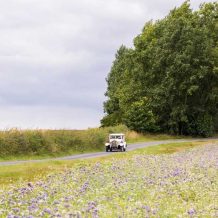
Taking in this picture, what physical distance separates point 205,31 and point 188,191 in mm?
74354

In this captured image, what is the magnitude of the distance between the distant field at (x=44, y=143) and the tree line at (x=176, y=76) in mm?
29575

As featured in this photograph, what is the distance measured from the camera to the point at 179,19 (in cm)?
8831

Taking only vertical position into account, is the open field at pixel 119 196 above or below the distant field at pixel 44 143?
below

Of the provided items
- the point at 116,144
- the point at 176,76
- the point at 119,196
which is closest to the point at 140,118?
the point at 176,76

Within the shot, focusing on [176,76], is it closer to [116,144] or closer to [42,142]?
[116,144]

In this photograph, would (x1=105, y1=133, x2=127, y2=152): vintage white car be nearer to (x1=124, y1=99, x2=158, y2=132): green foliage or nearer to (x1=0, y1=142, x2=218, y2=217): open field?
(x1=124, y1=99, x2=158, y2=132): green foliage

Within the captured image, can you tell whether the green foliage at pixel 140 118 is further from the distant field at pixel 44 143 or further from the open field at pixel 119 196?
the open field at pixel 119 196

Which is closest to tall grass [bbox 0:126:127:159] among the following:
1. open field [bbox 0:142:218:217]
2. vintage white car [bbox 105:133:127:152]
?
vintage white car [bbox 105:133:127:152]

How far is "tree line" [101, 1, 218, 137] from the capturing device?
85062 mm

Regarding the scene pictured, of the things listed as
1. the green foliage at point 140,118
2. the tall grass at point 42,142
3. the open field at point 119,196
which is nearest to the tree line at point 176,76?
the green foliage at point 140,118

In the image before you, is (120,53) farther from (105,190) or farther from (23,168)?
(105,190)

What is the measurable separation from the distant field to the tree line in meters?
29.6

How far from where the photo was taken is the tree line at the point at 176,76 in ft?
279

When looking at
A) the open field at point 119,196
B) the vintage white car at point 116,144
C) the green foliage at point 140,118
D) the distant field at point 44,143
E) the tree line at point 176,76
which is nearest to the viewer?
the open field at point 119,196
